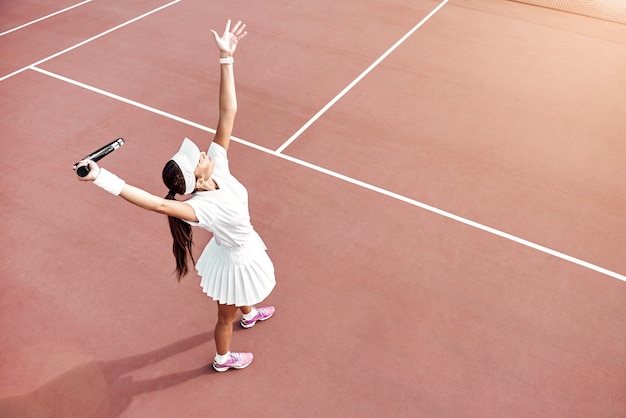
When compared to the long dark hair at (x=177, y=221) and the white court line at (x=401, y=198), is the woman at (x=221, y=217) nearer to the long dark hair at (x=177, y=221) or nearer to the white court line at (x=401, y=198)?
the long dark hair at (x=177, y=221)

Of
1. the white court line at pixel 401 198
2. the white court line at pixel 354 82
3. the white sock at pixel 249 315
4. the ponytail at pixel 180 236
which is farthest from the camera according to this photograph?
the white court line at pixel 354 82

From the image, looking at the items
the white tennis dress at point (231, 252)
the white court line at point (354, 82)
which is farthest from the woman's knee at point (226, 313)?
the white court line at point (354, 82)

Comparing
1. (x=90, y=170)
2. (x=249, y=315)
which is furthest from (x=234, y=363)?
(x=90, y=170)

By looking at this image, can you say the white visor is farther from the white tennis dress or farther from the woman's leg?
the woman's leg

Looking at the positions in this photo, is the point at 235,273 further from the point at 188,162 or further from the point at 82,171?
the point at 82,171

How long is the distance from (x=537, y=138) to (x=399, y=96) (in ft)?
6.32

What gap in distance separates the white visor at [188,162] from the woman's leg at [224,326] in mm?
988

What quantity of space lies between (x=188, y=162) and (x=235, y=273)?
2.84 feet

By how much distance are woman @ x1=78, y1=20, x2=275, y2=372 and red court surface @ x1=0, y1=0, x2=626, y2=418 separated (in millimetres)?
884

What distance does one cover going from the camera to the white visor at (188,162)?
9.61 ft

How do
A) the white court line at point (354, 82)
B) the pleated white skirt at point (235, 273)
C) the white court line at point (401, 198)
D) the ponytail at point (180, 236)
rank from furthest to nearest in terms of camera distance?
the white court line at point (354, 82) < the white court line at point (401, 198) < the pleated white skirt at point (235, 273) < the ponytail at point (180, 236)

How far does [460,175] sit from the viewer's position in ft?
19.7

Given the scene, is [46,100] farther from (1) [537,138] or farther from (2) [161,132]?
(1) [537,138]

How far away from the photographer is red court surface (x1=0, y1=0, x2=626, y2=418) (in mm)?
3969
